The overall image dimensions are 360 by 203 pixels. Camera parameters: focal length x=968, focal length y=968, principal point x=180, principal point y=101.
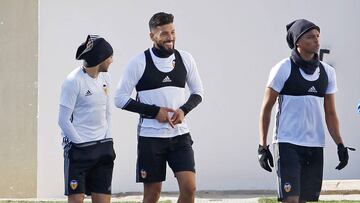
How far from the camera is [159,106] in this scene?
8.47 m

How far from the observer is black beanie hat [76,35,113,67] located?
8.31 metres

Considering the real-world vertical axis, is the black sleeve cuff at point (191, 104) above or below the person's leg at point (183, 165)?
above

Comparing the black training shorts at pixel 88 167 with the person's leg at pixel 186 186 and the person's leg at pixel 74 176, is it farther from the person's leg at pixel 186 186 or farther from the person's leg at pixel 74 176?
the person's leg at pixel 186 186

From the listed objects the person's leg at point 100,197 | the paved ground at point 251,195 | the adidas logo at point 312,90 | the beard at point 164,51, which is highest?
the beard at point 164,51

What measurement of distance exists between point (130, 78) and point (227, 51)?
444 centimetres

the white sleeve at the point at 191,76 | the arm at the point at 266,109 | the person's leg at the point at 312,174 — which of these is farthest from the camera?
the white sleeve at the point at 191,76

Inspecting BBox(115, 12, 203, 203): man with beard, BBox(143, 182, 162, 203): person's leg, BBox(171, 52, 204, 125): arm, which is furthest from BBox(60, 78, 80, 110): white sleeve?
BBox(143, 182, 162, 203): person's leg

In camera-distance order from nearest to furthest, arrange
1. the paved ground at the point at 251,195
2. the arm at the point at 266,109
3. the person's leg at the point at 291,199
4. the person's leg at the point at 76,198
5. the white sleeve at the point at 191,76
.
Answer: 1. the person's leg at the point at 291,199
2. the arm at the point at 266,109
3. the person's leg at the point at 76,198
4. the white sleeve at the point at 191,76
5. the paved ground at the point at 251,195

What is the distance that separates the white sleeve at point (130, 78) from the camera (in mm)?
8484

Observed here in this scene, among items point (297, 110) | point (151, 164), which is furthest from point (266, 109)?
A: point (151, 164)
